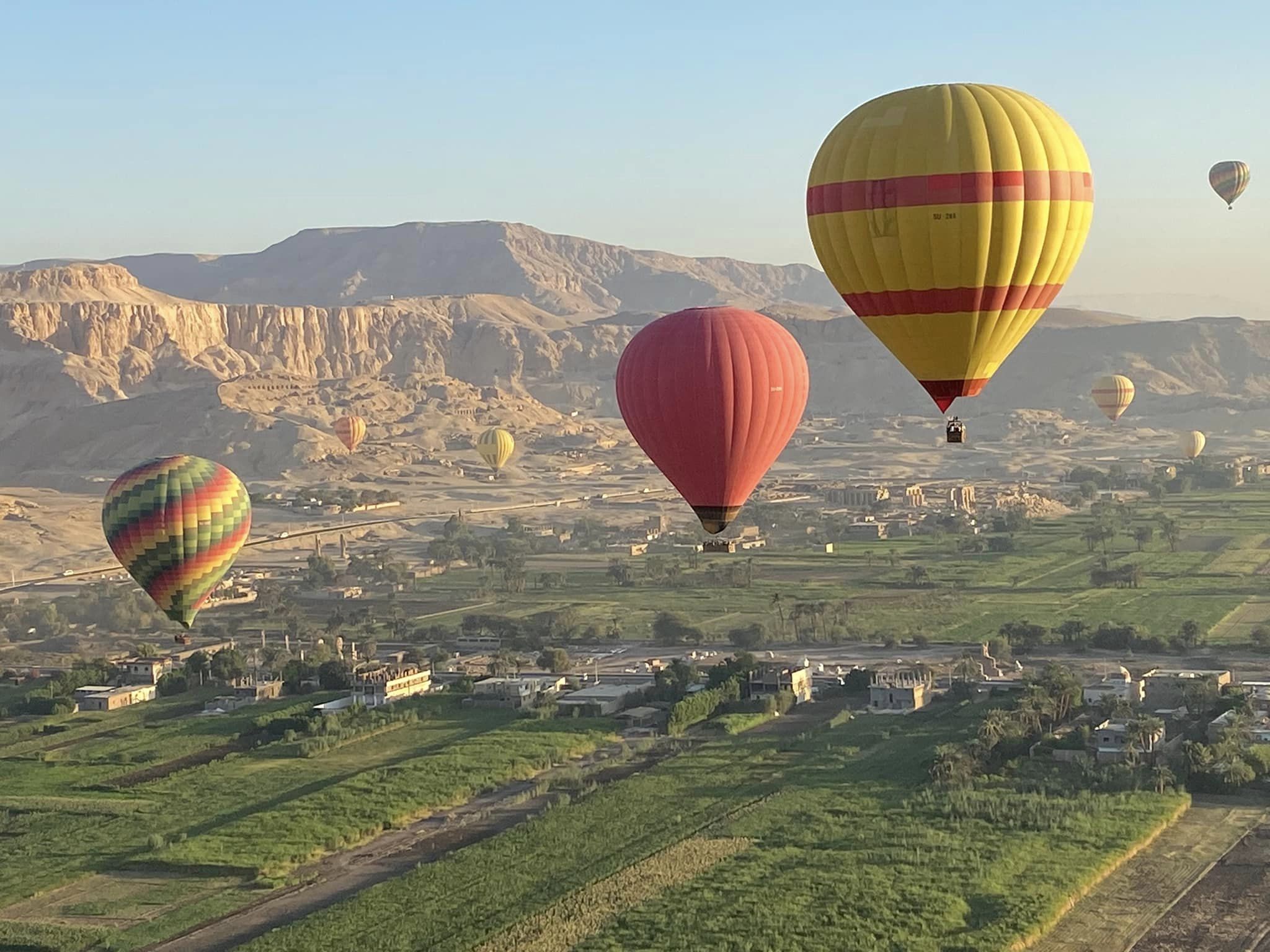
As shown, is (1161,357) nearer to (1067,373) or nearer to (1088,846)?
(1067,373)

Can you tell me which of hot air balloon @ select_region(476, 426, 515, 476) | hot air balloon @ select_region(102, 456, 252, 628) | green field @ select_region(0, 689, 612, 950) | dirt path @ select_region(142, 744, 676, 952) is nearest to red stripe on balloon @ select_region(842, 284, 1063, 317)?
dirt path @ select_region(142, 744, 676, 952)

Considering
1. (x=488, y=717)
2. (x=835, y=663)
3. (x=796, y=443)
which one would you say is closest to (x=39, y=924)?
(x=488, y=717)

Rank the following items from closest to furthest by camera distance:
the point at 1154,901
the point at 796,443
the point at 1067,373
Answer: the point at 1154,901, the point at 796,443, the point at 1067,373

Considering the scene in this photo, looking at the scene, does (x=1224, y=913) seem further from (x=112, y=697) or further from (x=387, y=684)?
(x=112, y=697)

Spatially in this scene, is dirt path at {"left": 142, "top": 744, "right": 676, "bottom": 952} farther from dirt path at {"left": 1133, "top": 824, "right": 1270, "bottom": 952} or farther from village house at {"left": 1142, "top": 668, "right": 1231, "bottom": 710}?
dirt path at {"left": 1133, "top": 824, "right": 1270, "bottom": 952}

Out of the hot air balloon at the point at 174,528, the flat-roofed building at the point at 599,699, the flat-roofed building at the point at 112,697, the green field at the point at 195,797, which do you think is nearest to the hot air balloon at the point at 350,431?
the flat-roofed building at the point at 112,697

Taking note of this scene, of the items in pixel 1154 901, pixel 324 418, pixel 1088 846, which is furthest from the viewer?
pixel 324 418

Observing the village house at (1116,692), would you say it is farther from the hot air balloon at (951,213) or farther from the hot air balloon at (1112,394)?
the hot air balloon at (1112,394)
